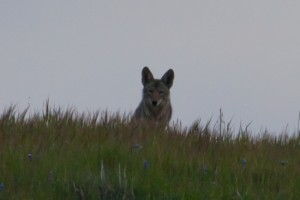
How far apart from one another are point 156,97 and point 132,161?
9904 mm

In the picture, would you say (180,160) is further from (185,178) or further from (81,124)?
(81,124)

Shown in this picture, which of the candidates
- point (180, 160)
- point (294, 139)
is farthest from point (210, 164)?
point (294, 139)

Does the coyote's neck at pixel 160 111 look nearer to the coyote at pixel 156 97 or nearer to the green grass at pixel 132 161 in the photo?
the coyote at pixel 156 97

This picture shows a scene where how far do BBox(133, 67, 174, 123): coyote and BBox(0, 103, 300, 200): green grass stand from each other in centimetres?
735

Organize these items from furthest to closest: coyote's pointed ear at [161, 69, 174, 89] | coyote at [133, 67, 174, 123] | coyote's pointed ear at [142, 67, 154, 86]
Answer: coyote's pointed ear at [142, 67, 154, 86]
coyote's pointed ear at [161, 69, 174, 89]
coyote at [133, 67, 174, 123]

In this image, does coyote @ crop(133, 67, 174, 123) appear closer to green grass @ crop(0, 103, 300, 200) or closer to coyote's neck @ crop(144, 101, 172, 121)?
coyote's neck @ crop(144, 101, 172, 121)

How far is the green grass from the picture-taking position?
22.4ft

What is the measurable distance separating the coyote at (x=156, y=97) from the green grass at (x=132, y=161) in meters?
7.35

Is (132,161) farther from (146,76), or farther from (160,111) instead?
(146,76)

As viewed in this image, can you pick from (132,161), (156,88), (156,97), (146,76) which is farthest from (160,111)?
(132,161)

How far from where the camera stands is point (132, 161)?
752cm

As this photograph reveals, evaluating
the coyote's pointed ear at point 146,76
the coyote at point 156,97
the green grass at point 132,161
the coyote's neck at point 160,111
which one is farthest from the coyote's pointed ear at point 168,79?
the green grass at point 132,161

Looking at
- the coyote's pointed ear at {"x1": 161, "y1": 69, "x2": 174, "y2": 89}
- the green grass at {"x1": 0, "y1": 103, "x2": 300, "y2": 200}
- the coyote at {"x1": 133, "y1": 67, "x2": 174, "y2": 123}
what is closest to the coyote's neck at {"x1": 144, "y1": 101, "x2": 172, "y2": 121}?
the coyote at {"x1": 133, "y1": 67, "x2": 174, "y2": 123}

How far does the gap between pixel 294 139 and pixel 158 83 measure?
8.37 metres
